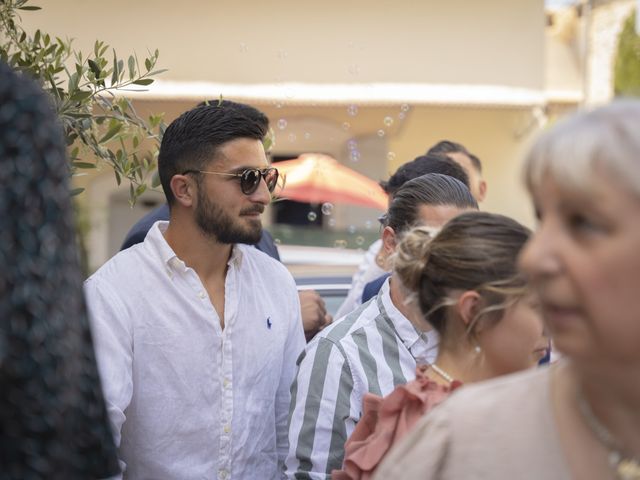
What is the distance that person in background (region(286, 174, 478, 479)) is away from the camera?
10.6 ft

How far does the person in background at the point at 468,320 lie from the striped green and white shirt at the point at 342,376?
0.41 m

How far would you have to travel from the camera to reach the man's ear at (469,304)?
2.72 metres

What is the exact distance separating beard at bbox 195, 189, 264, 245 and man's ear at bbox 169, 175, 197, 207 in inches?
2.2

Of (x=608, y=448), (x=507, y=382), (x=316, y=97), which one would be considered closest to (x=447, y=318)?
(x=507, y=382)

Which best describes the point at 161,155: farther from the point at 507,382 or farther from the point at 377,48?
the point at 377,48

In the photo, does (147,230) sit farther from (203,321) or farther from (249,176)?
(203,321)

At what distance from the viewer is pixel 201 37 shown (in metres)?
15.5

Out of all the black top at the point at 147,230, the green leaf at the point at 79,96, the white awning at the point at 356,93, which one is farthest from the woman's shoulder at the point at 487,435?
the white awning at the point at 356,93

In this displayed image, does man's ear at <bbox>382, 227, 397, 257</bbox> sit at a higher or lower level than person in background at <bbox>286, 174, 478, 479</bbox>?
higher

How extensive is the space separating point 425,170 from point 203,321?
1.79m

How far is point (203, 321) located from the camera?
3.71 m

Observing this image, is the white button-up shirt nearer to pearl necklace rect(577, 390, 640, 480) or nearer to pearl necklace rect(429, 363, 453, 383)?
pearl necklace rect(429, 363, 453, 383)

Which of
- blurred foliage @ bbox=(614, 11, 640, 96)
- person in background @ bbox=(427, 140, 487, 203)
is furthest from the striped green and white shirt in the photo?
blurred foliage @ bbox=(614, 11, 640, 96)

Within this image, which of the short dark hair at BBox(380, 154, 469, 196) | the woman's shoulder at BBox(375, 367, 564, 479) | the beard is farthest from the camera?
the short dark hair at BBox(380, 154, 469, 196)
